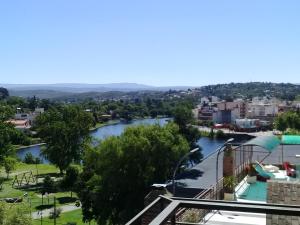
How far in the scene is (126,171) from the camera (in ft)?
80.1

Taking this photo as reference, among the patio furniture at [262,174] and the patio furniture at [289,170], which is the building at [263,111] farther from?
the patio furniture at [262,174]

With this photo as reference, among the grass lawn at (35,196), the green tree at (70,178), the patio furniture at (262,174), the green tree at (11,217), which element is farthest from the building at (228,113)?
the green tree at (11,217)

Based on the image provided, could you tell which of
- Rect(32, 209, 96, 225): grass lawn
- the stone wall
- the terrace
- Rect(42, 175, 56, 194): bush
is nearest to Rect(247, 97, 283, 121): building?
Rect(42, 175, 56, 194): bush

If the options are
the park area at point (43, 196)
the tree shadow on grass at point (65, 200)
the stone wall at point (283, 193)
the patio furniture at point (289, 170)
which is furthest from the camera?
the tree shadow on grass at point (65, 200)

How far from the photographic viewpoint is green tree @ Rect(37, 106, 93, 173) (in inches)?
2126

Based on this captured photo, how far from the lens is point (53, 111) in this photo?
59031 mm

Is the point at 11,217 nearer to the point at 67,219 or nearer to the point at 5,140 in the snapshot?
the point at 67,219

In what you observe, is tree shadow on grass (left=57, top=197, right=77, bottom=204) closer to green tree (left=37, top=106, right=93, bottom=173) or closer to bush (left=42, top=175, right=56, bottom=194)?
bush (left=42, top=175, right=56, bottom=194)

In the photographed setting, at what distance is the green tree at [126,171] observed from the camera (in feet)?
79.0

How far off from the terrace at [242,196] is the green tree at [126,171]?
194cm

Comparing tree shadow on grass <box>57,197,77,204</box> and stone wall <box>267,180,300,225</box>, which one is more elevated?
stone wall <box>267,180,300,225</box>

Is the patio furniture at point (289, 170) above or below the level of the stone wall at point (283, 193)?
below

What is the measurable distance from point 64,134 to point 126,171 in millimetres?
30798

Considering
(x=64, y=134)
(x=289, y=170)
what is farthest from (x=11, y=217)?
(x=64, y=134)
